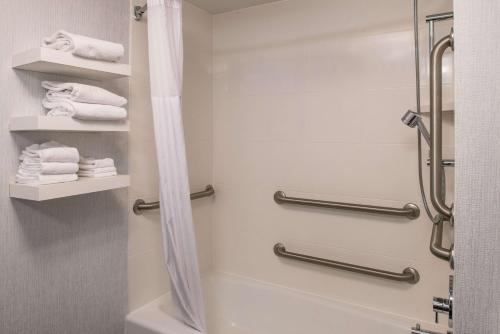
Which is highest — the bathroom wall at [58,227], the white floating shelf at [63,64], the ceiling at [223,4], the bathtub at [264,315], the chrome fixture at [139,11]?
the ceiling at [223,4]

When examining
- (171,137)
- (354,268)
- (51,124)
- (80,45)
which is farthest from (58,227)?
(354,268)


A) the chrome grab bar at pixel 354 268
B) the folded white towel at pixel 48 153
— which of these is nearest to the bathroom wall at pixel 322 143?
the chrome grab bar at pixel 354 268

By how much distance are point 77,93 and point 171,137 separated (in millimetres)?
340

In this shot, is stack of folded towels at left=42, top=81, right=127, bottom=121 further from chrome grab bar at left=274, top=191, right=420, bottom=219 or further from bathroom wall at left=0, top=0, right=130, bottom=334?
chrome grab bar at left=274, top=191, right=420, bottom=219

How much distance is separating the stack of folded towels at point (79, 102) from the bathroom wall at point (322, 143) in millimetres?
898

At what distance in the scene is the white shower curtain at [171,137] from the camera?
121 centimetres

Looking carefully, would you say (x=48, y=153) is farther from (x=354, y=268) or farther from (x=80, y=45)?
(x=354, y=268)

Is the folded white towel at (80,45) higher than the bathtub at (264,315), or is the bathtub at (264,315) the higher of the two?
the folded white towel at (80,45)

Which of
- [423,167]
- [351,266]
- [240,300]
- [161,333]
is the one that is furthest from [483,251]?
[240,300]

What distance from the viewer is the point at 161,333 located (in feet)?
4.58

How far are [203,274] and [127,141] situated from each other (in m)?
0.97

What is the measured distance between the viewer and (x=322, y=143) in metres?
1.69

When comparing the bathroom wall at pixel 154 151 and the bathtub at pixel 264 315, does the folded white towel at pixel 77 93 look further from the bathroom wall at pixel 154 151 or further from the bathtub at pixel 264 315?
the bathtub at pixel 264 315

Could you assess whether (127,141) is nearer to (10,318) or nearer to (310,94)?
(10,318)
